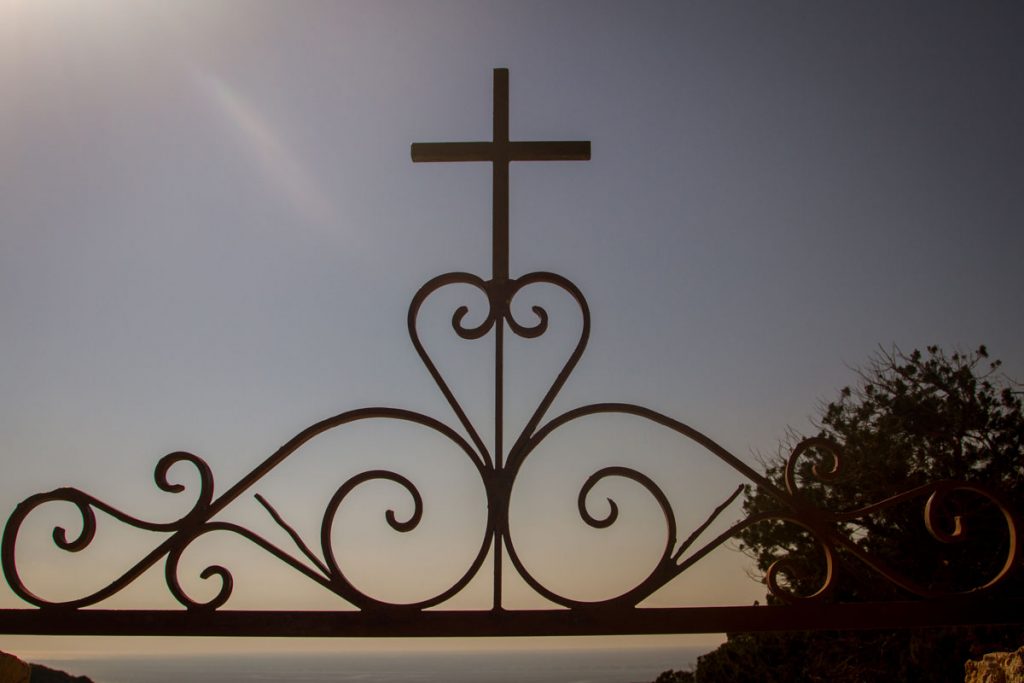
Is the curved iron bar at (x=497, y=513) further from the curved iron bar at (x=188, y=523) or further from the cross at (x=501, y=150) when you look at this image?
the cross at (x=501, y=150)

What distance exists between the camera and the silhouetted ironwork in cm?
190

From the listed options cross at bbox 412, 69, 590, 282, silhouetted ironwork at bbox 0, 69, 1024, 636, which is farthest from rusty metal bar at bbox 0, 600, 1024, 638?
cross at bbox 412, 69, 590, 282

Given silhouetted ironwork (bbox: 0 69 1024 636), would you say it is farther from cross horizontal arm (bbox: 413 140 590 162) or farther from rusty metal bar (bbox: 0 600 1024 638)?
cross horizontal arm (bbox: 413 140 590 162)

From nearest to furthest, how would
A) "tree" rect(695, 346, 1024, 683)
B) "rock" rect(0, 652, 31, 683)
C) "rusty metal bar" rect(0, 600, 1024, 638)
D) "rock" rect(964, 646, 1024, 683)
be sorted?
"rusty metal bar" rect(0, 600, 1024, 638) → "rock" rect(0, 652, 31, 683) → "rock" rect(964, 646, 1024, 683) → "tree" rect(695, 346, 1024, 683)

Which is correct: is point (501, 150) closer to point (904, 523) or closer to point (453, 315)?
point (453, 315)

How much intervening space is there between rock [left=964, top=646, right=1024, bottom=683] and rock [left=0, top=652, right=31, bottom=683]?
2804 mm

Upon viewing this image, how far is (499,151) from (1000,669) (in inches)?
87.0

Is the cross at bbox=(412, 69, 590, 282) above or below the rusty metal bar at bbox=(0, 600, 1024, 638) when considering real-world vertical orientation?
above

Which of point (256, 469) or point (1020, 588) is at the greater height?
point (256, 469)

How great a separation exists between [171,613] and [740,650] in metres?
13.8

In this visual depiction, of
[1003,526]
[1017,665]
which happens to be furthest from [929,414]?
[1017,665]

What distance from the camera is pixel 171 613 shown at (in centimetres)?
191

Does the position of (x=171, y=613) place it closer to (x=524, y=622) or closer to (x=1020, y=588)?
(x=524, y=622)

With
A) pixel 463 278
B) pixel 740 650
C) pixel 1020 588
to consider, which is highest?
pixel 463 278
